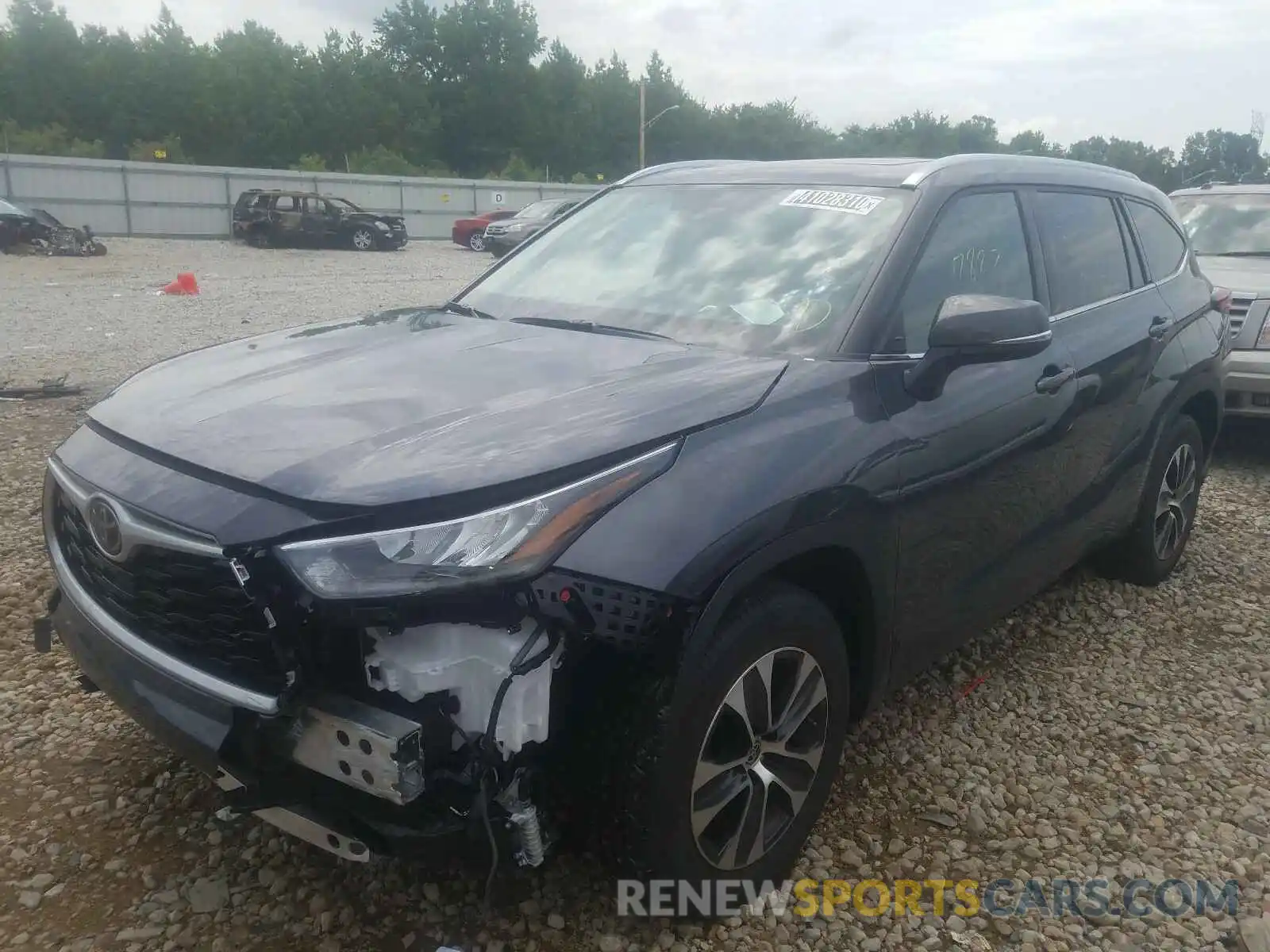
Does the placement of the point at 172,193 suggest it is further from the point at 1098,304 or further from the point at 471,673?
the point at 471,673

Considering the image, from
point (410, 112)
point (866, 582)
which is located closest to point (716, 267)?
point (866, 582)

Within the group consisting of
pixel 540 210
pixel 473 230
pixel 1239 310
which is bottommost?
pixel 1239 310

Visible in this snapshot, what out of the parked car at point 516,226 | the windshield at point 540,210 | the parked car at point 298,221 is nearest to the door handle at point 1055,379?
the parked car at point 516,226

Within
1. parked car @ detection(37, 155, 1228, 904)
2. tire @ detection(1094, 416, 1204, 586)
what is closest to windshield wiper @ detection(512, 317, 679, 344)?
parked car @ detection(37, 155, 1228, 904)

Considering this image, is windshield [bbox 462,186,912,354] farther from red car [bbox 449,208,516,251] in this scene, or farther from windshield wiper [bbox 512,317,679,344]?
red car [bbox 449,208,516,251]

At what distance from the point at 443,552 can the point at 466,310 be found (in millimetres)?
1746

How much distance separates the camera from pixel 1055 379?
3283 mm

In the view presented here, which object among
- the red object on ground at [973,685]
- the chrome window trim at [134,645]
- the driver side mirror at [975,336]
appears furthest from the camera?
the red object on ground at [973,685]

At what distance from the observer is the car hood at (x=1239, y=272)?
6.98 m

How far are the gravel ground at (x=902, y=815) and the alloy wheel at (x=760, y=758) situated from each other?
25 cm

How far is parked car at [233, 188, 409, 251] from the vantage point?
27000mm

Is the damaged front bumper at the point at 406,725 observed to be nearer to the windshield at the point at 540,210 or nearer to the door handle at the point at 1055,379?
the door handle at the point at 1055,379

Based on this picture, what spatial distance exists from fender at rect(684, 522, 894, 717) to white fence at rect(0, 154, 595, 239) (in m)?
32.9

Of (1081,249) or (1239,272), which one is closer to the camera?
(1081,249)
